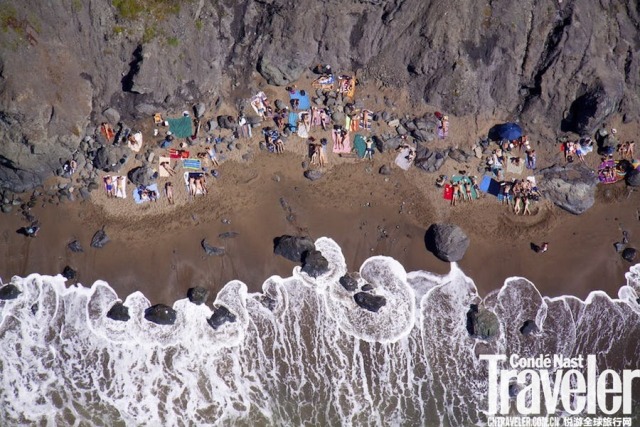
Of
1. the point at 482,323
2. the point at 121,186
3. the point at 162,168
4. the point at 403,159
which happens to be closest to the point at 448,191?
the point at 403,159

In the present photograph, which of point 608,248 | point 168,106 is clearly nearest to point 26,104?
point 168,106

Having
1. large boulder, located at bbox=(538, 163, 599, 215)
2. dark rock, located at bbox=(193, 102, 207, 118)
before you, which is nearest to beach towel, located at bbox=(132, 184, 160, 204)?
dark rock, located at bbox=(193, 102, 207, 118)

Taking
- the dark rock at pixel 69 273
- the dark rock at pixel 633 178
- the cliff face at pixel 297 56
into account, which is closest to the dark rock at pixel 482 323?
the dark rock at pixel 633 178

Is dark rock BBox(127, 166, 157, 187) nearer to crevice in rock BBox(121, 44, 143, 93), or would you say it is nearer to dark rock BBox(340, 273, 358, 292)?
crevice in rock BBox(121, 44, 143, 93)

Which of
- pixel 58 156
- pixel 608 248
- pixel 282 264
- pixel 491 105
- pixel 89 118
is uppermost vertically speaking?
pixel 491 105

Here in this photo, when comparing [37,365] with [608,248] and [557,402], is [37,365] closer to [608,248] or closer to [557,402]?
[557,402]
